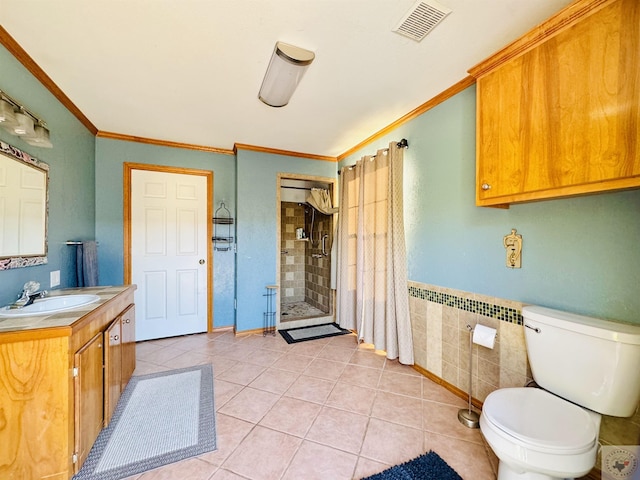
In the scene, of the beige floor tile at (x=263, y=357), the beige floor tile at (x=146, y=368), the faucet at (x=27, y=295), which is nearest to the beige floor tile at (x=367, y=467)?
the beige floor tile at (x=263, y=357)

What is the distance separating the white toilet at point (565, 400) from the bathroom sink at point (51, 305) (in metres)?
2.28

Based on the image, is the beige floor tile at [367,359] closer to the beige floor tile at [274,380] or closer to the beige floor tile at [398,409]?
the beige floor tile at [398,409]

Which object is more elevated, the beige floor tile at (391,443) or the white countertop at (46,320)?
the white countertop at (46,320)

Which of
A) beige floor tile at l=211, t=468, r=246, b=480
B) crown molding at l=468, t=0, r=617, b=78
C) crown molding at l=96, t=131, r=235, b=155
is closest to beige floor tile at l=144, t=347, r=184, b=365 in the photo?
beige floor tile at l=211, t=468, r=246, b=480

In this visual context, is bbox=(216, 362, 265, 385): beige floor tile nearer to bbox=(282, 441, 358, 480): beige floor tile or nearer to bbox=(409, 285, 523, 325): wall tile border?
bbox=(282, 441, 358, 480): beige floor tile

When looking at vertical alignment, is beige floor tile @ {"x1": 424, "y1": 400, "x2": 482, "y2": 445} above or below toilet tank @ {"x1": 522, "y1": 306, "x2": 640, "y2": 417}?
below

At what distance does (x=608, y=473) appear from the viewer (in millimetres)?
1266

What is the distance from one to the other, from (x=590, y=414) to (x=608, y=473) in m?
0.37

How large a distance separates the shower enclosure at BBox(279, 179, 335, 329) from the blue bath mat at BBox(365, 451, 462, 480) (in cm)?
253

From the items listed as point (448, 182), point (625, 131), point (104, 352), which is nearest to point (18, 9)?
point (104, 352)

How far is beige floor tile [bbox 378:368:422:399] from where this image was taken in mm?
2113

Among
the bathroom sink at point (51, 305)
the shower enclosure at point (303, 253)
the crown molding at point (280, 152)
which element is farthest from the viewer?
the shower enclosure at point (303, 253)

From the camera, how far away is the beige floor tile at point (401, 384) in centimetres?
211

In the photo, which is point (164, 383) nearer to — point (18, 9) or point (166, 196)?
point (166, 196)
